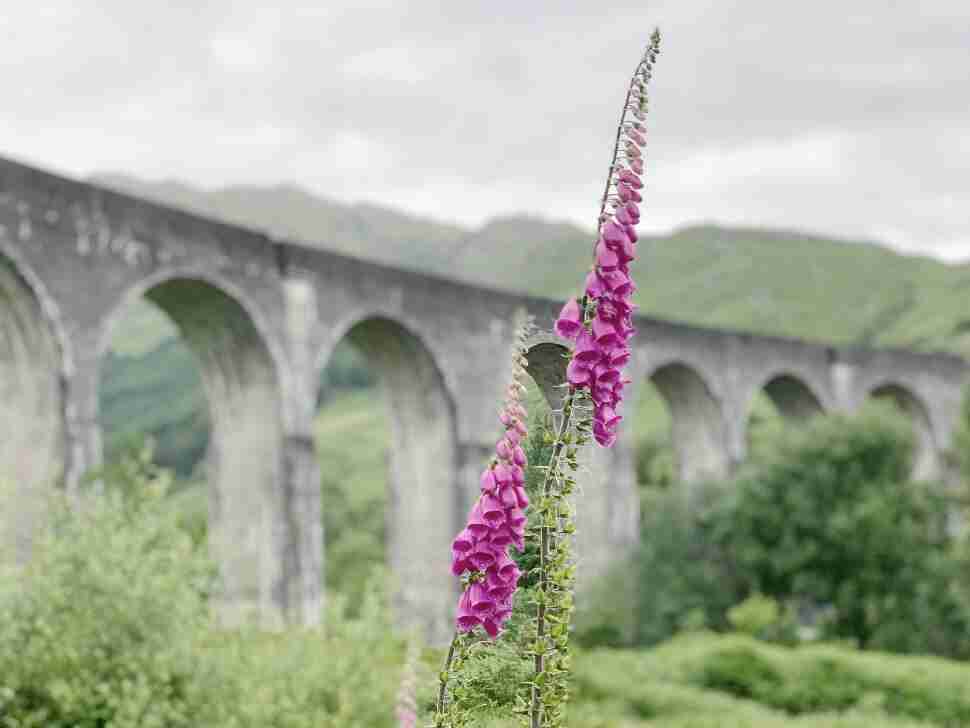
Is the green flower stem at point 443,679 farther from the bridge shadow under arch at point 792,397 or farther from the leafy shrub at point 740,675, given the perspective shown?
the bridge shadow under arch at point 792,397

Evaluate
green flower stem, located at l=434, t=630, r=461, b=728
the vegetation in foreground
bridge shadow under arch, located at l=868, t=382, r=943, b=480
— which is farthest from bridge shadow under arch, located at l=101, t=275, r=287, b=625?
bridge shadow under arch, located at l=868, t=382, r=943, b=480

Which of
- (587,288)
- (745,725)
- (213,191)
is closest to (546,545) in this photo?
(587,288)

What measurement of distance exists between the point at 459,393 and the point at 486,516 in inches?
701

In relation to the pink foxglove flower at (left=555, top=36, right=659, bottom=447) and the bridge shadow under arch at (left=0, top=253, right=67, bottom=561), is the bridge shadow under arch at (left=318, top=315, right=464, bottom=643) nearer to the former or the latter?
the bridge shadow under arch at (left=0, top=253, right=67, bottom=561)

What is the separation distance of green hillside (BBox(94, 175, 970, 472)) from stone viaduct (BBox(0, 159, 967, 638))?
2440 centimetres

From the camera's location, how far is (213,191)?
6393 inches

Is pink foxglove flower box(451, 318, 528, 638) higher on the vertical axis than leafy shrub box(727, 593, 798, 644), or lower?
higher

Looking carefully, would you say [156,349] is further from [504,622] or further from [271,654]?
[504,622]

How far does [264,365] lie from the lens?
17.1m

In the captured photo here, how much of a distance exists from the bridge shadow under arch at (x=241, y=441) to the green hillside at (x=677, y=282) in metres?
27.2

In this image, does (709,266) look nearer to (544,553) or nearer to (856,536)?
(856,536)

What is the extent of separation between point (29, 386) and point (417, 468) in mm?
8325

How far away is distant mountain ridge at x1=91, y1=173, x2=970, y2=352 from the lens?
84.5 meters

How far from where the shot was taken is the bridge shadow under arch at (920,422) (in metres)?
33.6
